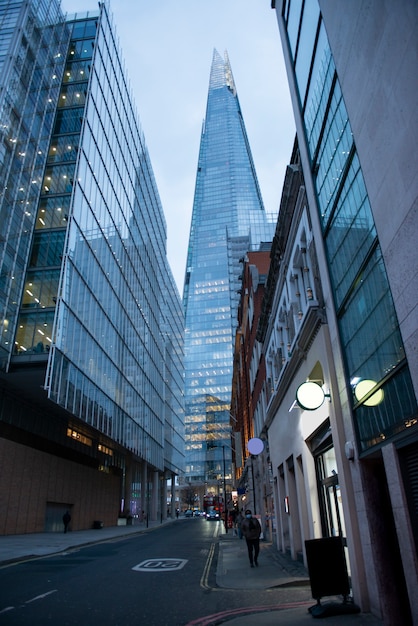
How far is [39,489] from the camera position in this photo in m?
36.2

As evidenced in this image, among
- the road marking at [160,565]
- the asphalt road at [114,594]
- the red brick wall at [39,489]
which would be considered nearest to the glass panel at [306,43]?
the asphalt road at [114,594]

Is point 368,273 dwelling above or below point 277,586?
above

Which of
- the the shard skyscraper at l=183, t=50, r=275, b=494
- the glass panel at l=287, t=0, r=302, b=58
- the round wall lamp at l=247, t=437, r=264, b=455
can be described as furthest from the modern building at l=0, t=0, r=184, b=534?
the the shard skyscraper at l=183, t=50, r=275, b=494

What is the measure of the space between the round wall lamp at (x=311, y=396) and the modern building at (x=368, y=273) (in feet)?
0.63

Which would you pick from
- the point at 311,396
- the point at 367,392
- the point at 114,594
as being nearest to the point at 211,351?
the point at 114,594

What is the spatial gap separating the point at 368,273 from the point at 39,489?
3591cm

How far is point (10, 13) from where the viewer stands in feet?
129

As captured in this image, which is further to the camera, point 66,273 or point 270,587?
point 66,273

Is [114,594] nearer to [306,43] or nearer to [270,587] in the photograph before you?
[270,587]

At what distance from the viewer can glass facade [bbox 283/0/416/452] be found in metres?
7.16

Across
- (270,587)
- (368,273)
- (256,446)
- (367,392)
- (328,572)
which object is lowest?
(270,587)

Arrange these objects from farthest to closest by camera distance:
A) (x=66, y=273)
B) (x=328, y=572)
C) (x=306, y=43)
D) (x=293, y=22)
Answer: (x=66, y=273), (x=293, y=22), (x=306, y=43), (x=328, y=572)

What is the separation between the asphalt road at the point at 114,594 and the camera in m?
7.81

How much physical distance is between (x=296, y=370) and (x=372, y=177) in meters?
8.55
